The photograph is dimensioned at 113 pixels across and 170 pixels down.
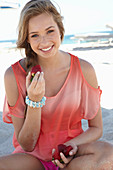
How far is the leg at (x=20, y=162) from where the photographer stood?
65.9 inches

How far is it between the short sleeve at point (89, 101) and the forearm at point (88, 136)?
4.5 inches

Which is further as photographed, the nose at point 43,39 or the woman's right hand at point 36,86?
the nose at point 43,39

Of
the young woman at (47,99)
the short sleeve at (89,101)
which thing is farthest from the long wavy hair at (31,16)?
the short sleeve at (89,101)

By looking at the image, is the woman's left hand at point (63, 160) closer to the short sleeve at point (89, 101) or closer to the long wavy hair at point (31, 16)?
the short sleeve at point (89, 101)

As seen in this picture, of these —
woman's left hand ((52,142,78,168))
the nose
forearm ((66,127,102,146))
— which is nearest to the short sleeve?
forearm ((66,127,102,146))

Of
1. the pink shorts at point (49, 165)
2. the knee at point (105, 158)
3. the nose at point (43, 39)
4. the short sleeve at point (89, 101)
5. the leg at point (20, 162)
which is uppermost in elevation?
the nose at point (43, 39)

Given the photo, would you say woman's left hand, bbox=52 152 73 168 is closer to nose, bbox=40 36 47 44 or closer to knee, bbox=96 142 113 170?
knee, bbox=96 142 113 170

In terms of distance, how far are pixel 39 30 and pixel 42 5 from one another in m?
0.19

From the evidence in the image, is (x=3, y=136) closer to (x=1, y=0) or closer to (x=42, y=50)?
(x=42, y=50)

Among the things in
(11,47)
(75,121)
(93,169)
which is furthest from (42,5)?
(11,47)

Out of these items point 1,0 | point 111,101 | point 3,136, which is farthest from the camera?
point 1,0

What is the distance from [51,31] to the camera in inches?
73.2

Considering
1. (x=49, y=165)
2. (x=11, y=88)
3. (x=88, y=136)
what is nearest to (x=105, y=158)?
(x=88, y=136)

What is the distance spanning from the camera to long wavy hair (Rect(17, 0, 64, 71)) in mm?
1783
